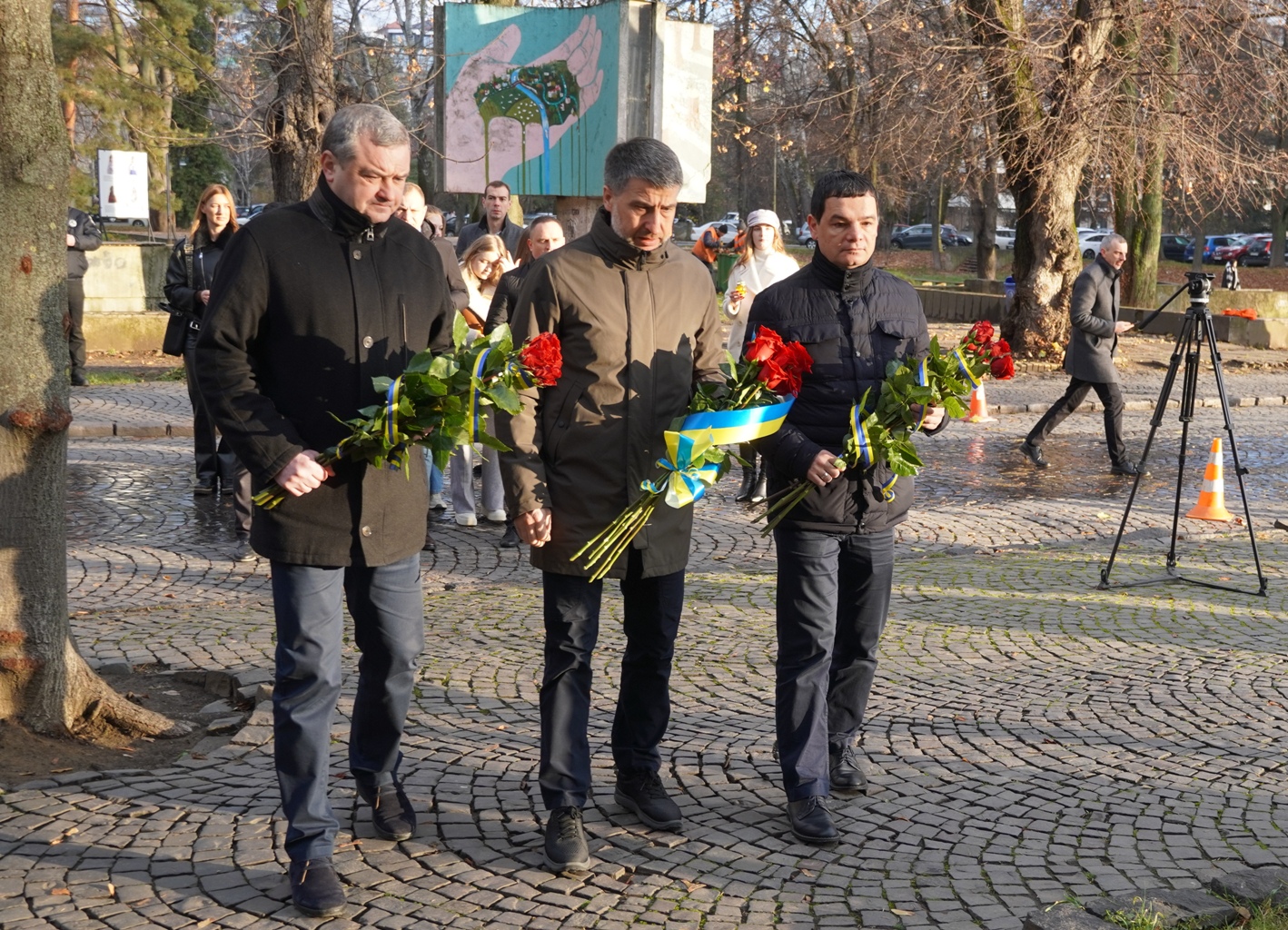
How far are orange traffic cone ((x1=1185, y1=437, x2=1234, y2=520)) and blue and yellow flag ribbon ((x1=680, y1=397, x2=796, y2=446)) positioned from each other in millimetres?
6988

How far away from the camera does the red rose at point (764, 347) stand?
4.21 m

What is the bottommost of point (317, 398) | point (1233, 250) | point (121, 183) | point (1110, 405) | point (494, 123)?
point (1110, 405)

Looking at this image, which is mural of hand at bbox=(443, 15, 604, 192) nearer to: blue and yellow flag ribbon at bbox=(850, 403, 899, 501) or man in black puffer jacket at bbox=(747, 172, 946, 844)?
man in black puffer jacket at bbox=(747, 172, 946, 844)

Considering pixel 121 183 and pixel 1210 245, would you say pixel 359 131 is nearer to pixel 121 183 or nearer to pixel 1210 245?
pixel 121 183

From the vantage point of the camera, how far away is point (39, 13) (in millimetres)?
4848

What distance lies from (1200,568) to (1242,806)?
4.13m

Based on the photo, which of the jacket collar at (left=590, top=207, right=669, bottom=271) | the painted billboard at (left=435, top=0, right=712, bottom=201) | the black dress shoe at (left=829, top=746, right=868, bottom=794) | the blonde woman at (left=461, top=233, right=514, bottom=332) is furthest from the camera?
the painted billboard at (left=435, top=0, right=712, bottom=201)

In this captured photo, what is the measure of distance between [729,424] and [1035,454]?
29.8ft

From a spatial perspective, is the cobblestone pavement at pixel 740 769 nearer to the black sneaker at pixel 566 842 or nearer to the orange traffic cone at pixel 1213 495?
the black sneaker at pixel 566 842

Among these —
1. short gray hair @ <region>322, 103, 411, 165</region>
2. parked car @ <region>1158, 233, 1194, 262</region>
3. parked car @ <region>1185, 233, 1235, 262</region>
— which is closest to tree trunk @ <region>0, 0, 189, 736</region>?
short gray hair @ <region>322, 103, 411, 165</region>

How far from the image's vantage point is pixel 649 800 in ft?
14.5

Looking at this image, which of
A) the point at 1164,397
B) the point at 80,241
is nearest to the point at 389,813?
the point at 1164,397

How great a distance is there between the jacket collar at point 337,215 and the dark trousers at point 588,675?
3.76 feet

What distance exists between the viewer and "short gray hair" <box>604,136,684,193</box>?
13.2 feet
